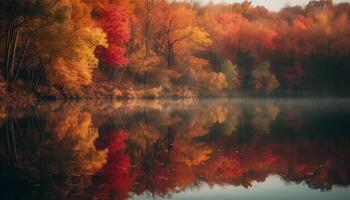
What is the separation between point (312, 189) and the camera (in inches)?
385

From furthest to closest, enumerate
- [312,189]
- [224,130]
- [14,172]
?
[224,130]
[14,172]
[312,189]

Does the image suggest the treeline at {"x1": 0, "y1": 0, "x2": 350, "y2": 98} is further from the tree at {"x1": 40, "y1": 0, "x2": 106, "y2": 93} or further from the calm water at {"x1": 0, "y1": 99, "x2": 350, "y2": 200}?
the calm water at {"x1": 0, "y1": 99, "x2": 350, "y2": 200}

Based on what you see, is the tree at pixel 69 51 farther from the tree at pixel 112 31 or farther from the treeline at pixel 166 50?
the tree at pixel 112 31

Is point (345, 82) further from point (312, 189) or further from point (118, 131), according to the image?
point (312, 189)

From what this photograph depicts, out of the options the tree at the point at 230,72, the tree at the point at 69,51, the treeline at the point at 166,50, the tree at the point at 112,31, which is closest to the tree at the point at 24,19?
the treeline at the point at 166,50

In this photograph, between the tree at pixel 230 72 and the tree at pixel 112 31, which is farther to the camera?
the tree at pixel 230 72

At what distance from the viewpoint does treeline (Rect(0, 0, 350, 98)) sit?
1523 inches

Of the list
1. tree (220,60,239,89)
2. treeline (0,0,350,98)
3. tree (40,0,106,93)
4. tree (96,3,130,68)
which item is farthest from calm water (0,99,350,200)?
tree (220,60,239,89)

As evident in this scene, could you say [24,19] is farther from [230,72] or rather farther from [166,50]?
[230,72]

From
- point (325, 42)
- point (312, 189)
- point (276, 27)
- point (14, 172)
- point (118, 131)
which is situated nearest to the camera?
point (312, 189)

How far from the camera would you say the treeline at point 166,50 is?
38688 millimetres

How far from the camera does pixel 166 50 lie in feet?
221

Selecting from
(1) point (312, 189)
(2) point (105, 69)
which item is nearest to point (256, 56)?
(2) point (105, 69)

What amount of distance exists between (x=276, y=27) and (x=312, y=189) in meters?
85.7
